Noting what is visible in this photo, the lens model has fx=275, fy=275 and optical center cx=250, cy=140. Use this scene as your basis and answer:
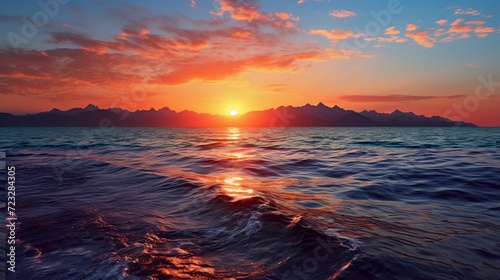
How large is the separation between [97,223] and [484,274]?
8.21 m

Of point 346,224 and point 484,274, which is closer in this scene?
point 484,274

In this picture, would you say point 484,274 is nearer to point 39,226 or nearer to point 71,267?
point 71,267

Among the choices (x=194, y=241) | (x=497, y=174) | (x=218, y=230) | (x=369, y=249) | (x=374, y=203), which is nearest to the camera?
(x=369, y=249)

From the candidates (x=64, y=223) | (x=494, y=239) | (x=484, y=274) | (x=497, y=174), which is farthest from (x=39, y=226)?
(x=497, y=174)

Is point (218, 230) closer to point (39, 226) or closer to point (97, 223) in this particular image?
point (97, 223)

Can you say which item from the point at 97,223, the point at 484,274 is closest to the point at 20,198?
the point at 97,223

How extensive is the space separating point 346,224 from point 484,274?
2.77 metres

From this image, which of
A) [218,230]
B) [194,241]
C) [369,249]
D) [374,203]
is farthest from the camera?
[374,203]

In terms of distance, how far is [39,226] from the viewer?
6.80 metres

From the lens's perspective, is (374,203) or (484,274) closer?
(484,274)

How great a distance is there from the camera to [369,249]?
5.36m

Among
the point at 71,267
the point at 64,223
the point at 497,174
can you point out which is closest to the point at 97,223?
the point at 64,223

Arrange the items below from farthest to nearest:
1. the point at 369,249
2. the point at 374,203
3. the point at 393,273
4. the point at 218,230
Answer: the point at 374,203, the point at 218,230, the point at 369,249, the point at 393,273

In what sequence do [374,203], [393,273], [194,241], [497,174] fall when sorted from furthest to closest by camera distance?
[497,174] < [374,203] < [194,241] < [393,273]
